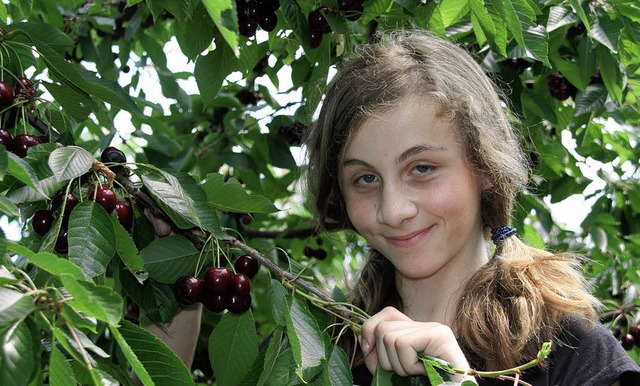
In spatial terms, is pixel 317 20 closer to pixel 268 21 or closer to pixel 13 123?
pixel 268 21

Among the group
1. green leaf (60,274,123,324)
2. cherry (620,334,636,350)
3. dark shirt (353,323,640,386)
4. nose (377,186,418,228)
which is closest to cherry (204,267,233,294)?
nose (377,186,418,228)

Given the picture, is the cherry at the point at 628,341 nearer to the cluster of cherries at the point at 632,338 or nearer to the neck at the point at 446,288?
the cluster of cherries at the point at 632,338

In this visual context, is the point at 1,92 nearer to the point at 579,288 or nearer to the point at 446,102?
the point at 446,102

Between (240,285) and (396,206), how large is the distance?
363 mm

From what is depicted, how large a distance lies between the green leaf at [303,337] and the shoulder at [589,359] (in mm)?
627

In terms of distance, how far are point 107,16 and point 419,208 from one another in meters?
2.24

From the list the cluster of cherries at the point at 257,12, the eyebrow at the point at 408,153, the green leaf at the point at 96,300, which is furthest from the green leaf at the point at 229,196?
the green leaf at the point at 96,300

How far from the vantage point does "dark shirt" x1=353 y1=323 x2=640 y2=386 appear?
1671 mm

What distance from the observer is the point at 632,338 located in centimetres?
320

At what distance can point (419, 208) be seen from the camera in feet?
5.89

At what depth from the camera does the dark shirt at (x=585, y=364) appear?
1.67 metres

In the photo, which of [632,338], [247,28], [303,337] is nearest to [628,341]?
[632,338]

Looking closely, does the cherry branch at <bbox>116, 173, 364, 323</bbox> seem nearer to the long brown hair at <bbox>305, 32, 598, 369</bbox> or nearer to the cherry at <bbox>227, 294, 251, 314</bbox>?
the cherry at <bbox>227, 294, 251, 314</bbox>

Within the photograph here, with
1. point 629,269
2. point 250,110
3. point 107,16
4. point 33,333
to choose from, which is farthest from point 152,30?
point 33,333
